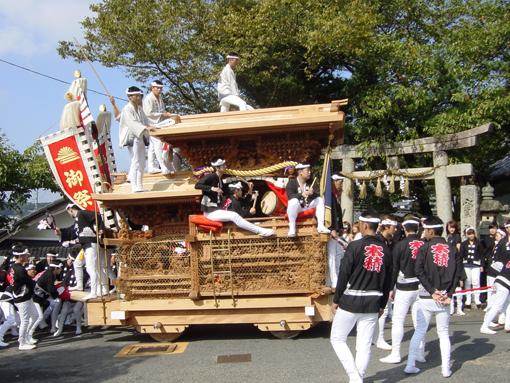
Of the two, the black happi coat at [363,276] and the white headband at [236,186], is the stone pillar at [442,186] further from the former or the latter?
the black happi coat at [363,276]

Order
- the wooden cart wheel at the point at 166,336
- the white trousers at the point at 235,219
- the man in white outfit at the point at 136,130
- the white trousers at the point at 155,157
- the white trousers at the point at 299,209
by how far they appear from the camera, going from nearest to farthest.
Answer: the white trousers at the point at 299,209 < the white trousers at the point at 235,219 < the wooden cart wheel at the point at 166,336 < the man in white outfit at the point at 136,130 < the white trousers at the point at 155,157

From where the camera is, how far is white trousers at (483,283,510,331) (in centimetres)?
854

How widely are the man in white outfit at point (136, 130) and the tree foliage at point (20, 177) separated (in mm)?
5390

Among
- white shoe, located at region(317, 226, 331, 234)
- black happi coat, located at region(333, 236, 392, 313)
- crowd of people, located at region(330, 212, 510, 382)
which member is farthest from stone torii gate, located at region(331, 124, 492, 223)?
black happi coat, located at region(333, 236, 392, 313)

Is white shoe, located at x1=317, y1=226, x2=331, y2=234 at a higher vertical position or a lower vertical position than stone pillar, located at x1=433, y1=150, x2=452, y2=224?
lower

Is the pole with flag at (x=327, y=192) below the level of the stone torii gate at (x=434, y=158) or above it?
below

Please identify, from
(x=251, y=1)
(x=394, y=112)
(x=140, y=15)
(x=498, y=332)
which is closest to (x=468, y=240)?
(x=498, y=332)

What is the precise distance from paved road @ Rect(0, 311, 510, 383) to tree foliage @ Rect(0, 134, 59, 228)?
537 centimetres

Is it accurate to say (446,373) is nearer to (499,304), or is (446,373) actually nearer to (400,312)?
(400,312)

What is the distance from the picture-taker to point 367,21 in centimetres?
1453

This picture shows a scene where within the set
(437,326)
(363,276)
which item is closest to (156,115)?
(363,276)

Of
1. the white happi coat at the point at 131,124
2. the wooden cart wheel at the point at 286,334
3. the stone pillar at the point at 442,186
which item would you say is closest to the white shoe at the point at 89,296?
the white happi coat at the point at 131,124

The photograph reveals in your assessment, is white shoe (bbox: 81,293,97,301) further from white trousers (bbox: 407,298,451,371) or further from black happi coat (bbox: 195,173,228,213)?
white trousers (bbox: 407,298,451,371)

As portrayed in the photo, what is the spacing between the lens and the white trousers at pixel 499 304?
854cm
